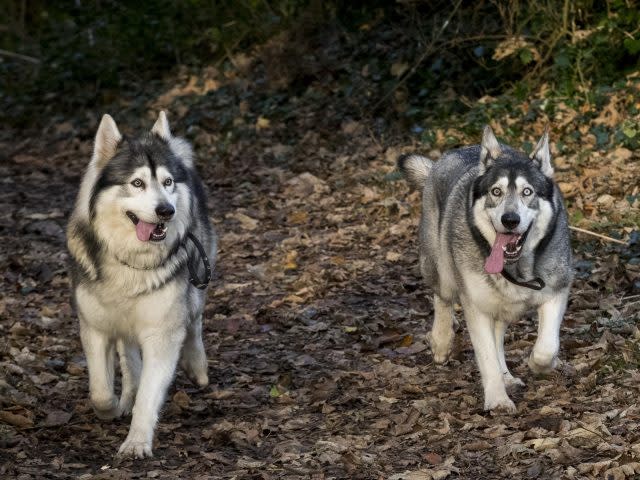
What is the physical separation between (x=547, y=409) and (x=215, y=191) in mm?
7780

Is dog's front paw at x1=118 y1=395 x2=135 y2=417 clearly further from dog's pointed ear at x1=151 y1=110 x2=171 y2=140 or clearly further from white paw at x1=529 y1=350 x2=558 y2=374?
white paw at x1=529 y1=350 x2=558 y2=374

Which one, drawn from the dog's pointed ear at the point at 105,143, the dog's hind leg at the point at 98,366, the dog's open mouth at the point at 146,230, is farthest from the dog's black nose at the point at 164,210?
the dog's hind leg at the point at 98,366

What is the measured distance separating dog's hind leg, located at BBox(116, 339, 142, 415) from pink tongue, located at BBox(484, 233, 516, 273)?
2185 millimetres

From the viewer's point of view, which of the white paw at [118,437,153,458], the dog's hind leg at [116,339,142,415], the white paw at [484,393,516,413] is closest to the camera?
the white paw at [118,437,153,458]

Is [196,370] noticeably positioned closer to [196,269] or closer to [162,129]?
[196,269]

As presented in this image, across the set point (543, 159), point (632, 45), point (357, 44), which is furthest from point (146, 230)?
point (357, 44)

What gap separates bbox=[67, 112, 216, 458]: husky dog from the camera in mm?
5766

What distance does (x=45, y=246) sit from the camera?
35.0 feet

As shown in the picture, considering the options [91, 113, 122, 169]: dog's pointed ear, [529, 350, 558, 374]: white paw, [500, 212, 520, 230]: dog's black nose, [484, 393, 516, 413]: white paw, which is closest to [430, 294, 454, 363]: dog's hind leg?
[529, 350, 558, 374]: white paw

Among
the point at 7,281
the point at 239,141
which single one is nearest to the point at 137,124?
the point at 239,141

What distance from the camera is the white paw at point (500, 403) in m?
5.88

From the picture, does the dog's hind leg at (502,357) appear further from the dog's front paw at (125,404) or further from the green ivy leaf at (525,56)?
the green ivy leaf at (525,56)

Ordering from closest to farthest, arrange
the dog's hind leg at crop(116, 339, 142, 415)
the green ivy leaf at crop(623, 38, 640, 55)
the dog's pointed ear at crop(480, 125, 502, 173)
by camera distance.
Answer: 1. the dog's pointed ear at crop(480, 125, 502, 173)
2. the dog's hind leg at crop(116, 339, 142, 415)
3. the green ivy leaf at crop(623, 38, 640, 55)

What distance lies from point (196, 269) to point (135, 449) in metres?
1.27
